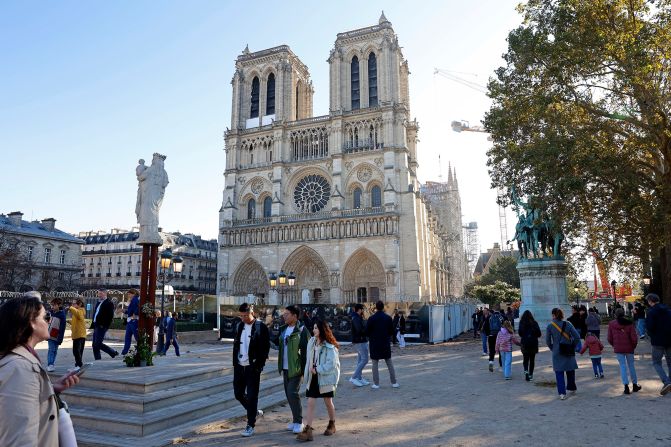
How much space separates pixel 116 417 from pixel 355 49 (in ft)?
136

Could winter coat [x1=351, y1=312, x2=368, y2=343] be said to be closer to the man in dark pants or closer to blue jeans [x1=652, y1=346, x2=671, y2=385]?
the man in dark pants

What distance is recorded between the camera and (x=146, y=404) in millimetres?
6398

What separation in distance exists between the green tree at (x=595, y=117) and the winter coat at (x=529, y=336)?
515 centimetres

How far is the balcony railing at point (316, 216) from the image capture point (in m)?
38.4

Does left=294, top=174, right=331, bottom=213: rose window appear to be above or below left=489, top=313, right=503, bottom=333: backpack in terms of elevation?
above

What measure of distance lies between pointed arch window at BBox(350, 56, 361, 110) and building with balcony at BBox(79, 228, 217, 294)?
29298 mm

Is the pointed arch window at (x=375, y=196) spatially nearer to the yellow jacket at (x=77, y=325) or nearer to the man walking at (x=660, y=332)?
the yellow jacket at (x=77, y=325)

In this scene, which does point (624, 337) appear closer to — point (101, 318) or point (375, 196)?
point (101, 318)

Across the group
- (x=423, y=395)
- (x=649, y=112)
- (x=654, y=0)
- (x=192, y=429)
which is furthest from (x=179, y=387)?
(x=654, y=0)

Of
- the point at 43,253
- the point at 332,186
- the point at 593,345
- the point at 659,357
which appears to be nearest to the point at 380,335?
the point at 593,345

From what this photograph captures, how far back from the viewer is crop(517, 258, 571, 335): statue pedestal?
18.7 meters

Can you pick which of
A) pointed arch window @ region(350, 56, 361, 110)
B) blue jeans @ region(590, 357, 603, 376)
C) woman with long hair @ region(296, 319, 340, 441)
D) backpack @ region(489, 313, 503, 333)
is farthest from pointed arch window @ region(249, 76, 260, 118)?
woman with long hair @ region(296, 319, 340, 441)

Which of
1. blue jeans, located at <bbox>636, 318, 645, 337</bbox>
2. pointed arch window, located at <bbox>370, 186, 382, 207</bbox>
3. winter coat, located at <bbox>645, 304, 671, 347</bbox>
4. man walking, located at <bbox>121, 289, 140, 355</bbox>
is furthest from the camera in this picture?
pointed arch window, located at <bbox>370, 186, 382, 207</bbox>

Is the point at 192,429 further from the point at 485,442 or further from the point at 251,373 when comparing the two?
the point at 485,442
